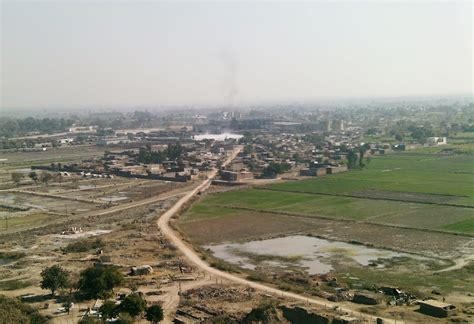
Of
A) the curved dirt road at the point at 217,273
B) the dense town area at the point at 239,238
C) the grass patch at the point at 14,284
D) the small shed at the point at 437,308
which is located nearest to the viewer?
the small shed at the point at 437,308

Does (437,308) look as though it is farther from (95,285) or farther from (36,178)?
(36,178)

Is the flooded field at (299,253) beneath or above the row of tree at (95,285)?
beneath

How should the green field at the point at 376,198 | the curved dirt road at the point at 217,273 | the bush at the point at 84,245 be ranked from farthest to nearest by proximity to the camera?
the green field at the point at 376,198
the bush at the point at 84,245
the curved dirt road at the point at 217,273

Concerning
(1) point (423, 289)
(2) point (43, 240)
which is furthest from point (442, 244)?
(2) point (43, 240)

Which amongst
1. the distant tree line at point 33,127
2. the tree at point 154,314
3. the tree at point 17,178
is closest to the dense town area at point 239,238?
the tree at point 154,314

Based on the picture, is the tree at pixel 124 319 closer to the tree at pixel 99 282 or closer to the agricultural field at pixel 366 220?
the tree at pixel 99 282

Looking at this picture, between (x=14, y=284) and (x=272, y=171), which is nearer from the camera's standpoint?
(x=14, y=284)

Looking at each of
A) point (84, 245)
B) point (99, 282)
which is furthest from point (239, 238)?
point (99, 282)
